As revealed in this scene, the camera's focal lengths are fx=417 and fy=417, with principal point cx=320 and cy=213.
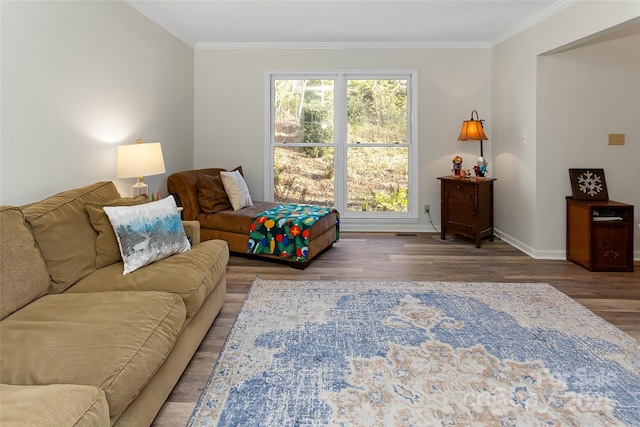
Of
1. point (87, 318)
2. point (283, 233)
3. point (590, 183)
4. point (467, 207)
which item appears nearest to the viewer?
point (87, 318)

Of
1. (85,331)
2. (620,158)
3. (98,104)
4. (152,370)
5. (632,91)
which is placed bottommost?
(152,370)

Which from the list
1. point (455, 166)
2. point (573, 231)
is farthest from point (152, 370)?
point (455, 166)

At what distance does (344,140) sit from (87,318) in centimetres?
449

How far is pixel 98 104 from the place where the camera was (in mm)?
3383

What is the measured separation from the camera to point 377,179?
584cm

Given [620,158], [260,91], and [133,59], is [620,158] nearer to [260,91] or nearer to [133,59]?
[260,91]

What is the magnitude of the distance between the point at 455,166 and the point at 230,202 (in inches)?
112

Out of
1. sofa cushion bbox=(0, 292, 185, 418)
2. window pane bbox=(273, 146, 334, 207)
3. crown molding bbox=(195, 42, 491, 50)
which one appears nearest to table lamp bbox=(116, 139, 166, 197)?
sofa cushion bbox=(0, 292, 185, 418)

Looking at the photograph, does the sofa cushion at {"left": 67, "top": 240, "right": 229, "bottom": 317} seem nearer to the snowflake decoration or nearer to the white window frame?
the white window frame

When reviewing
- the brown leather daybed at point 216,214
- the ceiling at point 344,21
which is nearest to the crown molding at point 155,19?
the ceiling at point 344,21

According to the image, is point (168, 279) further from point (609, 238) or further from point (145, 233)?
point (609, 238)

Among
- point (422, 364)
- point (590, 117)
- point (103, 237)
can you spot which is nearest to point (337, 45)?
point (590, 117)

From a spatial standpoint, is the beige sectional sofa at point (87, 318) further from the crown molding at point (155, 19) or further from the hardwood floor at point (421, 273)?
the crown molding at point (155, 19)

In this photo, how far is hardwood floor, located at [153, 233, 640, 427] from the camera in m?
2.48
